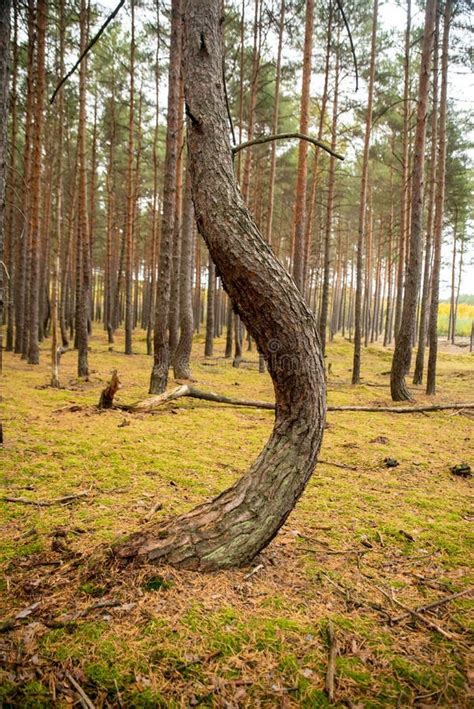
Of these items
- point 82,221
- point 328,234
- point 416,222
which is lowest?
point 416,222

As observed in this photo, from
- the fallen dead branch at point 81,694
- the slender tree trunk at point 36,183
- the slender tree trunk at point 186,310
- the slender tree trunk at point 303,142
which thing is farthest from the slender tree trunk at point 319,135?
the fallen dead branch at point 81,694

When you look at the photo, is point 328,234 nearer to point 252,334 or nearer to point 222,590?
point 252,334

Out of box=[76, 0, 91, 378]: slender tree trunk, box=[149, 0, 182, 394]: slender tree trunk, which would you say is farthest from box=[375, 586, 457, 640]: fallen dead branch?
box=[76, 0, 91, 378]: slender tree trunk

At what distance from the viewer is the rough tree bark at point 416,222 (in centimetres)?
826

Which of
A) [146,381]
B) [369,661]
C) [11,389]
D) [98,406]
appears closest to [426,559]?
[369,661]

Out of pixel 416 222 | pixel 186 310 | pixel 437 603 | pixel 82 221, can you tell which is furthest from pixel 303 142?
pixel 437 603

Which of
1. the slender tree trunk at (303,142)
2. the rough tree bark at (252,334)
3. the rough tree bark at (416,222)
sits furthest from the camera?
the slender tree trunk at (303,142)

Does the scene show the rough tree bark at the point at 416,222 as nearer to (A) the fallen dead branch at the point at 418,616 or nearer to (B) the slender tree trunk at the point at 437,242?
(B) the slender tree trunk at the point at 437,242

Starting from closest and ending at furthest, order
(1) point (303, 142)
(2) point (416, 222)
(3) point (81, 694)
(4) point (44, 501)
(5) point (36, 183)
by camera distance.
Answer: (3) point (81, 694) < (4) point (44, 501) < (2) point (416, 222) < (1) point (303, 142) < (5) point (36, 183)

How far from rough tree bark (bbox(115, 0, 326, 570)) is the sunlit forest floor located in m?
0.18

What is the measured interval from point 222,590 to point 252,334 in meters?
1.41

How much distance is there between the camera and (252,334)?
2211mm

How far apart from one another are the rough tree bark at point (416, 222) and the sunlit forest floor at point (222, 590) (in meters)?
4.52

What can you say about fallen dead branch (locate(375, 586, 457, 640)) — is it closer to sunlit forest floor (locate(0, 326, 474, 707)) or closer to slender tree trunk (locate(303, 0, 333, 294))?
sunlit forest floor (locate(0, 326, 474, 707))
